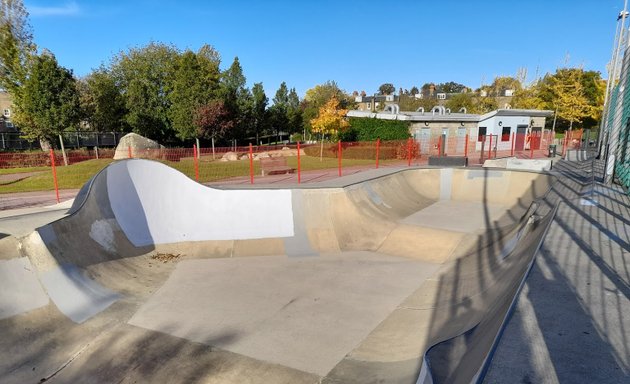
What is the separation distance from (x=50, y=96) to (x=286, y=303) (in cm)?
2291

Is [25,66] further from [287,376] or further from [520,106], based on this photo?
[520,106]

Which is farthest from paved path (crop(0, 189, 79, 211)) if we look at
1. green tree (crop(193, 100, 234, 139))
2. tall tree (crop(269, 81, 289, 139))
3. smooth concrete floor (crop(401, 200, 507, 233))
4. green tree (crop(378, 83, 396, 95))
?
green tree (crop(378, 83, 396, 95))

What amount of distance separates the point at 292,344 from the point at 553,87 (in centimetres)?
4736

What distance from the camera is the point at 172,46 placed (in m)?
40.8

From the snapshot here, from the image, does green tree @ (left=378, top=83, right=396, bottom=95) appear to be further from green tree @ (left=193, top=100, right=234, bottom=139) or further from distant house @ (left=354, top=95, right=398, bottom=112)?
green tree @ (left=193, top=100, right=234, bottom=139)

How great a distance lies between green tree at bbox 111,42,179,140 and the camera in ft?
113

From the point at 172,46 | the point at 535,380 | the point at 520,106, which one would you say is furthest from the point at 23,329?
the point at 520,106

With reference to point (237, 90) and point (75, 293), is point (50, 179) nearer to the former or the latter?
point (75, 293)

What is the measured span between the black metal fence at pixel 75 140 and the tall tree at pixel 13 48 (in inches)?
215

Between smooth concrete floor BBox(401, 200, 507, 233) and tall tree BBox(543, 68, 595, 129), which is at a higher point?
tall tree BBox(543, 68, 595, 129)

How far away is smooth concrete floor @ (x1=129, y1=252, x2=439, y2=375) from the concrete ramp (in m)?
0.03

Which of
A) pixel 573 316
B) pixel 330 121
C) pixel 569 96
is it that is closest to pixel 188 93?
pixel 330 121

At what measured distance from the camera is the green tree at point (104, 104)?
34.7 meters

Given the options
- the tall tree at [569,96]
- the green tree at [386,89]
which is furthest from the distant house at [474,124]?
the green tree at [386,89]
